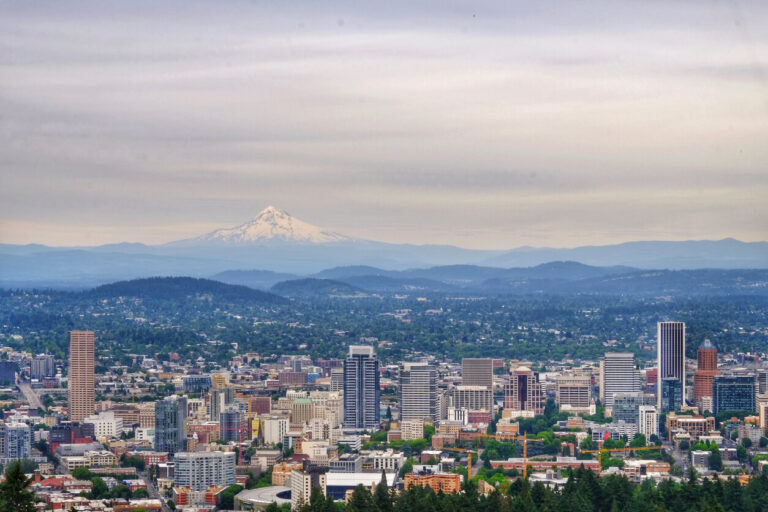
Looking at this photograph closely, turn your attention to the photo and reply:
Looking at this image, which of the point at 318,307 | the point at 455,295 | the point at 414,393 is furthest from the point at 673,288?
the point at 414,393

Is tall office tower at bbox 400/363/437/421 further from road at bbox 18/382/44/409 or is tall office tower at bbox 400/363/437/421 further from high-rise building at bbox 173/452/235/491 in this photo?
high-rise building at bbox 173/452/235/491

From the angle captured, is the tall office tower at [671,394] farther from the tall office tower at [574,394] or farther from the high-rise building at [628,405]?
the tall office tower at [574,394]

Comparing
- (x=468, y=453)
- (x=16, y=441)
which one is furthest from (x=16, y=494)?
(x=468, y=453)

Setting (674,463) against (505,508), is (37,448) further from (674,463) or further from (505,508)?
(505,508)

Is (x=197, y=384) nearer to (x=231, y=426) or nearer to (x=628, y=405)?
(x=231, y=426)

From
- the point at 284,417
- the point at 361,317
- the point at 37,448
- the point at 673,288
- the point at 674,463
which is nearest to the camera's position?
the point at 674,463

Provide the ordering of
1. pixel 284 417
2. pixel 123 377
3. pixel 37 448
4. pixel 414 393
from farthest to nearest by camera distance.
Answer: pixel 123 377 < pixel 414 393 < pixel 284 417 < pixel 37 448

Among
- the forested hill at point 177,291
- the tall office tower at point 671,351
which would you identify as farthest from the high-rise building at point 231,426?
the forested hill at point 177,291
